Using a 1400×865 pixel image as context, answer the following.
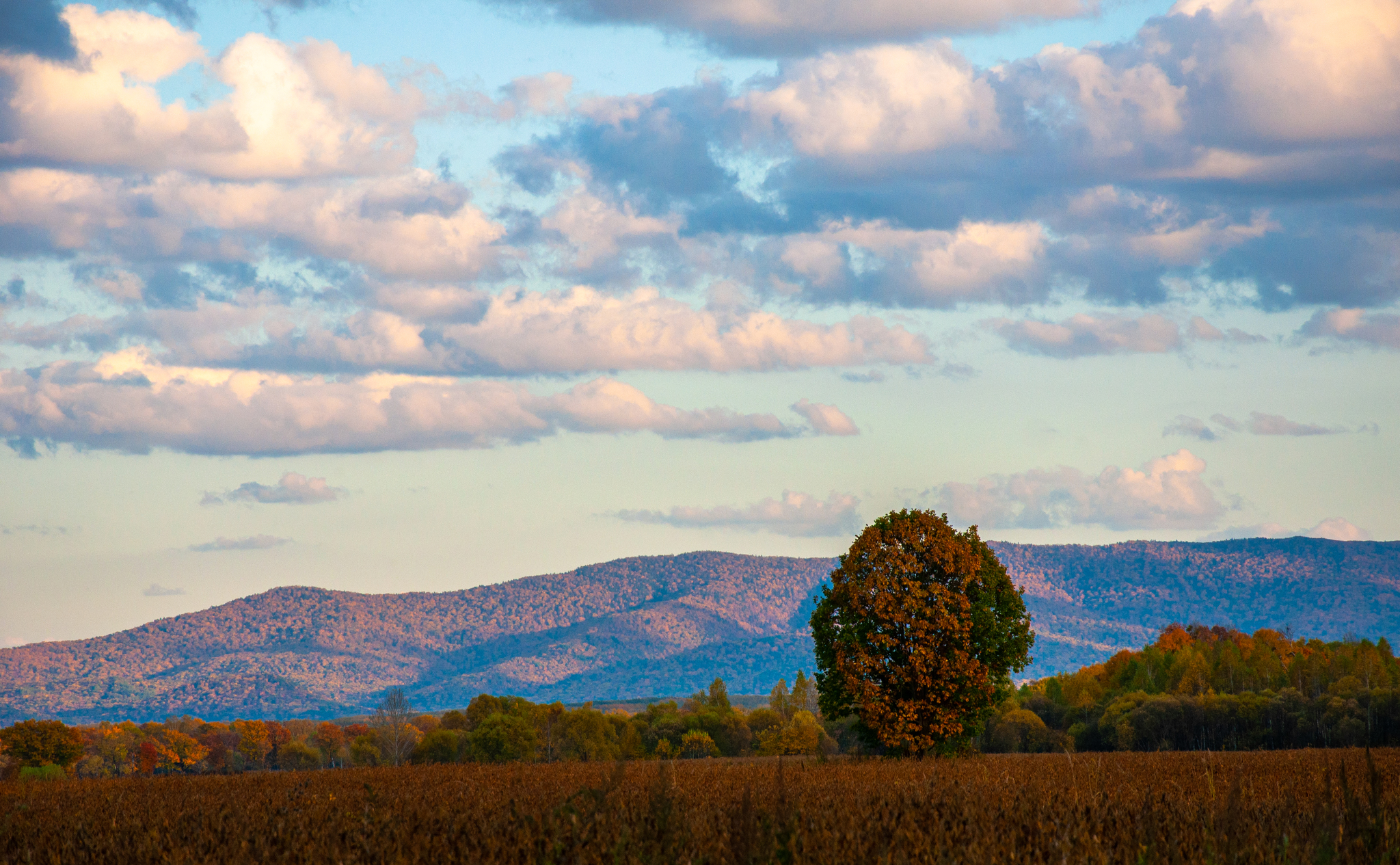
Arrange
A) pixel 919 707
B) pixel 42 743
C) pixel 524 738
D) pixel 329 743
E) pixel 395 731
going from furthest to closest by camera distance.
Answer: pixel 329 743 → pixel 395 731 → pixel 42 743 → pixel 524 738 → pixel 919 707

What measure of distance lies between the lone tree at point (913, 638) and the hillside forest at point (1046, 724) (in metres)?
2.95

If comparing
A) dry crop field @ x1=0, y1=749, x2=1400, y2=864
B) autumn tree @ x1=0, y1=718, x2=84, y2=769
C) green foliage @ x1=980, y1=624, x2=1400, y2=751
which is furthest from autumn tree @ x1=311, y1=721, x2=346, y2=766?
dry crop field @ x1=0, y1=749, x2=1400, y2=864

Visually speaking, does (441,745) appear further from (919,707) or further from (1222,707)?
(1222,707)

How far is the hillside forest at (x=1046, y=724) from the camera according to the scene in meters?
78.8

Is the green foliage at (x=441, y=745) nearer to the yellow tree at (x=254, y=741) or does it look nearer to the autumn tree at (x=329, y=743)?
the autumn tree at (x=329, y=743)

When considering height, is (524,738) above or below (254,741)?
above

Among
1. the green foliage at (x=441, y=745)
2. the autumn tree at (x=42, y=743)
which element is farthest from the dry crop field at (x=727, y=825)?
the autumn tree at (x=42, y=743)

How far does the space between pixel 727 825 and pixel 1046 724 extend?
101695 millimetres

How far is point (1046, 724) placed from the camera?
348ft

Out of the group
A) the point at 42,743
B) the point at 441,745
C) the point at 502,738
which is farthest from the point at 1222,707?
the point at 42,743

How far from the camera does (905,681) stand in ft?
143

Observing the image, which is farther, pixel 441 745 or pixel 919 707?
pixel 441 745

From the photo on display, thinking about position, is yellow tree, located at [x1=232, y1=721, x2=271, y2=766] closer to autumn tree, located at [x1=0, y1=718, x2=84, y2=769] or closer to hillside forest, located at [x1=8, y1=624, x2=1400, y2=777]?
hillside forest, located at [x1=8, y1=624, x2=1400, y2=777]

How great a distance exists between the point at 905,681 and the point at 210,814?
32.6 meters
